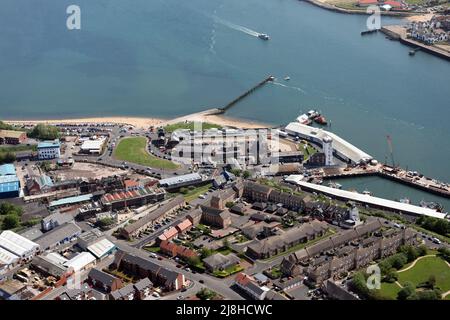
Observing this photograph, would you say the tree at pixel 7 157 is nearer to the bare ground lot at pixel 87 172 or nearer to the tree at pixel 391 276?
the bare ground lot at pixel 87 172

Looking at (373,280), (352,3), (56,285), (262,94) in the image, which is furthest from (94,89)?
(352,3)

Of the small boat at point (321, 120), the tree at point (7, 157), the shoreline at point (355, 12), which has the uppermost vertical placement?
the shoreline at point (355, 12)

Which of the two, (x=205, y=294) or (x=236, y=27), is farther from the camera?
(x=236, y=27)

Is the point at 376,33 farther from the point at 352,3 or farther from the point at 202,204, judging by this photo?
the point at 202,204

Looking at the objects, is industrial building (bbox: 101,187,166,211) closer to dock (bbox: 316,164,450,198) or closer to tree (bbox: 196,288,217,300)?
tree (bbox: 196,288,217,300)

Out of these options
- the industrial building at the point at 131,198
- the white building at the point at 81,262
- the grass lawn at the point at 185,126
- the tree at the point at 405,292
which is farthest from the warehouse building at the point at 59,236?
the grass lawn at the point at 185,126

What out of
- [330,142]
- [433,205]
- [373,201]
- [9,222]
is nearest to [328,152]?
[330,142]

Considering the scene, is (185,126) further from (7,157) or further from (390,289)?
(390,289)

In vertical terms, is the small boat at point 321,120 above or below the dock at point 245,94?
below
